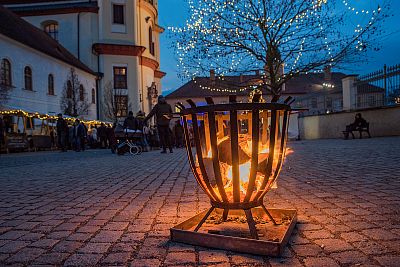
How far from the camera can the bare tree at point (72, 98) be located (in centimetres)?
3144

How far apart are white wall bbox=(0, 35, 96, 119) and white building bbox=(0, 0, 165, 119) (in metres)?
5.92

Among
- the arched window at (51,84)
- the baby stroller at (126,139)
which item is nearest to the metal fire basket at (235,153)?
the baby stroller at (126,139)

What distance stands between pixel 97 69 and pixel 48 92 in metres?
10.7

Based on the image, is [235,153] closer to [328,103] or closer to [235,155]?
[235,155]

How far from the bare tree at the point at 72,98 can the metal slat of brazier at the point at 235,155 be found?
3029cm

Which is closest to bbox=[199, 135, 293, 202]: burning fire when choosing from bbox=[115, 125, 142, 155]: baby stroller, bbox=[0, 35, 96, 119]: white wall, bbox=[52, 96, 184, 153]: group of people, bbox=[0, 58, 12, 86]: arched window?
bbox=[52, 96, 184, 153]: group of people

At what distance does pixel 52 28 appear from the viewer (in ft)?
134

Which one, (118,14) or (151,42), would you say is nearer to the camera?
(118,14)

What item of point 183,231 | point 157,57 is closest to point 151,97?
point 157,57

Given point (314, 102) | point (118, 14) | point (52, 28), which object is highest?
point (118, 14)

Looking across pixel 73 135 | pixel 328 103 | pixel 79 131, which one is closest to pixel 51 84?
pixel 73 135

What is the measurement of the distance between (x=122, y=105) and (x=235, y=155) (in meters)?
39.8

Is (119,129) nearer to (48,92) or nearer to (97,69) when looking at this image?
(48,92)

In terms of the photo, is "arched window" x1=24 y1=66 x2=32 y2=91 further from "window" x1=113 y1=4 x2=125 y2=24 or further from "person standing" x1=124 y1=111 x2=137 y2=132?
"window" x1=113 y1=4 x2=125 y2=24
